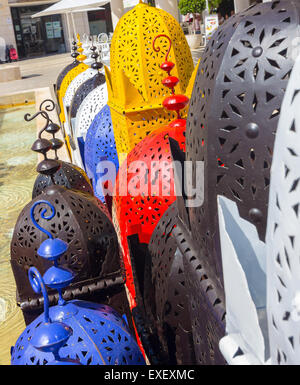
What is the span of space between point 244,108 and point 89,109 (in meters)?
3.50

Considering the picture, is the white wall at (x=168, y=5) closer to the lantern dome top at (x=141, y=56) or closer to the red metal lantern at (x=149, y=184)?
the lantern dome top at (x=141, y=56)

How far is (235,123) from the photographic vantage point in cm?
101

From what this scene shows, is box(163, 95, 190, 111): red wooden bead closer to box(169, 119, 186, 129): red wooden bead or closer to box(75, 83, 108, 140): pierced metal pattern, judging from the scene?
box(169, 119, 186, 129): red wooden bead

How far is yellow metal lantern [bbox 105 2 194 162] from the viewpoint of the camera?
3.08m

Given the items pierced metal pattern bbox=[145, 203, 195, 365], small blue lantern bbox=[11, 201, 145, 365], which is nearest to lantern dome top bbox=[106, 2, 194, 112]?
pierced metal pattern bbox=[145, 203, 195, 365]

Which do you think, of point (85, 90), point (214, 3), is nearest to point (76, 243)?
point (85, 90)

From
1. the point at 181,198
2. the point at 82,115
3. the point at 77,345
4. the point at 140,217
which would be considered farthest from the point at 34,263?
the point at 82,115

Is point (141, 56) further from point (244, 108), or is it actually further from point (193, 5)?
point (193, 5)

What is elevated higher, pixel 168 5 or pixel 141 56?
pixel 168 5

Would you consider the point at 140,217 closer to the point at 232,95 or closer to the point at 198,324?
the point at 198,324

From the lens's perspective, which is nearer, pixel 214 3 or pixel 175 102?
pixel 175 102

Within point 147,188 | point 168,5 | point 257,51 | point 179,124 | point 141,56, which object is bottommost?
point 147,188
